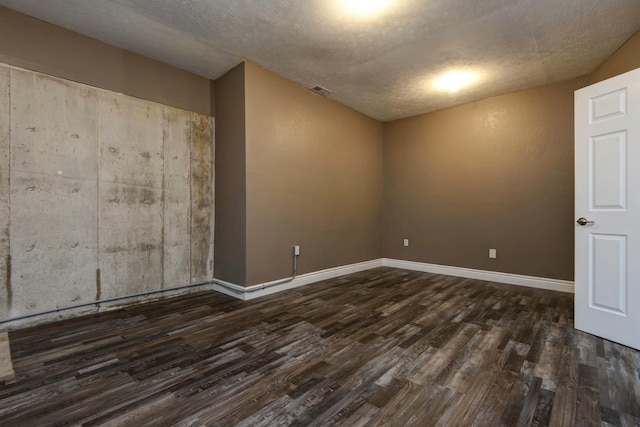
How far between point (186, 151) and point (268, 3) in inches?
76.8

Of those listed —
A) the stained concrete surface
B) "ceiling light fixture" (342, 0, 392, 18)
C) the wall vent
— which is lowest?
the stained concrete surface

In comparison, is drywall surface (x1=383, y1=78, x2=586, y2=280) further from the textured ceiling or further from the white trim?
the white trim

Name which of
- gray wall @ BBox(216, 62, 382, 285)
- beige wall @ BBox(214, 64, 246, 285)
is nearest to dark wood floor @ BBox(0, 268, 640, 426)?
beige wall @ BBox(214, 64, 246, 285)

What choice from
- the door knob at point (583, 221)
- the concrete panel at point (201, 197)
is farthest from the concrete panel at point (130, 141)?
the door knob at point (583, 221)

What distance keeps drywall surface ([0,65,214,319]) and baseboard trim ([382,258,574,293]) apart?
3338 millimetres

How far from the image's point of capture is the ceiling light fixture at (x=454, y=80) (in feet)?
11.5

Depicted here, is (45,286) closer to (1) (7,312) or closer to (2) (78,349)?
(1) (7,312)

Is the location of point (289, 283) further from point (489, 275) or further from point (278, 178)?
point (489, 275)

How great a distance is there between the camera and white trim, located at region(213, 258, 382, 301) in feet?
11.0

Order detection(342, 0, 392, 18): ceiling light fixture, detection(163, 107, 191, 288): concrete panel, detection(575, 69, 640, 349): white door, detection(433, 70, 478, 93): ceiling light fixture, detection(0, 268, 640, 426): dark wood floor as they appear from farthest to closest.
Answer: detection(433, 70, 478, 93): ceiling light fixture → detection(163, 107, 191, 288): concrete panel → detection(342, 0, 392, 18): ceiling light fixture → detection(575, 69, 640, 349): white door → detection(0, 268, 640, 426): dark wood floor

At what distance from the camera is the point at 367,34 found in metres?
2.71

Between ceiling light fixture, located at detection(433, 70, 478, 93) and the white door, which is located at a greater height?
ceiling light fixture, located at detection(433, 70, 478, 93)

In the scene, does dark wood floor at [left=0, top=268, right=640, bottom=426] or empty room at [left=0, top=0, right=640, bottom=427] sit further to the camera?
empty room at [left=0, top=0, right=640, bottom=427]

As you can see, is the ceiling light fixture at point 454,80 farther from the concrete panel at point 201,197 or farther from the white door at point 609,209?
the concrete panel at point 201,197
